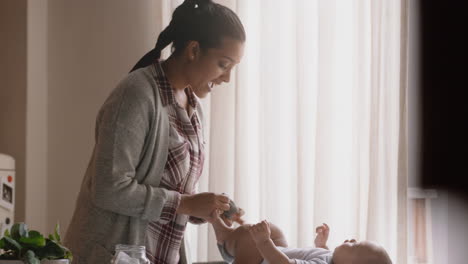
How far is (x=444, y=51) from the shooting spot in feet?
8.30

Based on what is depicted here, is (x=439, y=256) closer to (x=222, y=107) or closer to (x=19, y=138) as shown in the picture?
(x=222, y=107)

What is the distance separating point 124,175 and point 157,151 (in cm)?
12

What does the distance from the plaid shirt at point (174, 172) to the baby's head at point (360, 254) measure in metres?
0.63

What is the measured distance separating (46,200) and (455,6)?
2.16m

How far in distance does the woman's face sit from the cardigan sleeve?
220 millimetres

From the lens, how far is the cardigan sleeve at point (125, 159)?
4.47 feet

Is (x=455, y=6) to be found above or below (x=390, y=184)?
above

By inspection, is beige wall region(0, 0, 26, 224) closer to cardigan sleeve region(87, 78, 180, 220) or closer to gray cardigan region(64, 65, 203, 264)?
gray cardigan region(64, 65, 203, 264)

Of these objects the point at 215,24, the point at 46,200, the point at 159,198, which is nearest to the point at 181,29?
the point at 215,24

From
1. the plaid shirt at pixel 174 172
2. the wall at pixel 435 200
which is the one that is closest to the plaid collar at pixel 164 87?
the plaid shirt at pixel 174 172

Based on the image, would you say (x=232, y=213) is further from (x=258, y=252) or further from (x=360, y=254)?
(x=360, y=254)

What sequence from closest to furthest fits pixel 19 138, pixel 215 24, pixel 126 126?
1. pixel 126 126
2. pixel 215 24
3. pixel 19 138

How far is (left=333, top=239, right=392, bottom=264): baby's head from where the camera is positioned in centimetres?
194

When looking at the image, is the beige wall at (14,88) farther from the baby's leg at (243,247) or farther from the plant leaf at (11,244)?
the plant leaf at (11,244)
